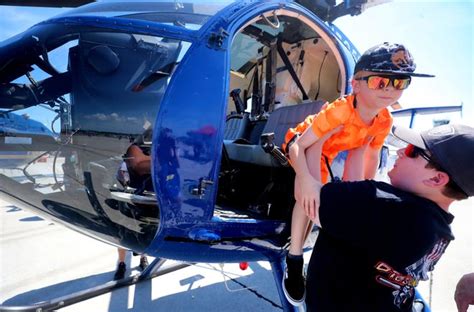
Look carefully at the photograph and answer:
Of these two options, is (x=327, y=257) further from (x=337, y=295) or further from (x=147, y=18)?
(x=147, y=18)

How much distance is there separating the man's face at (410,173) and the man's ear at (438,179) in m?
0.01

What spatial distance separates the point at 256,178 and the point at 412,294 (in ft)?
5.78

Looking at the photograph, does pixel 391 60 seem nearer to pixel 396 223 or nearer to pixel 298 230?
pixel 396 223

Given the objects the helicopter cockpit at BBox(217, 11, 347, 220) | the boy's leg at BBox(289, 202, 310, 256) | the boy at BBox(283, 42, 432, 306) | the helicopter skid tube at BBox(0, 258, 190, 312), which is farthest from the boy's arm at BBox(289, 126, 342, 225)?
the helicopter skid tube at BBox(0, 258, 190, 312)

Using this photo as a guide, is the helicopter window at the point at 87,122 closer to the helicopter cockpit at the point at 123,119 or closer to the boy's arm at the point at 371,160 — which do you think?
the helicopter cockpit at the point at 123,119

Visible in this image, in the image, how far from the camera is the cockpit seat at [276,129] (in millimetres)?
2537

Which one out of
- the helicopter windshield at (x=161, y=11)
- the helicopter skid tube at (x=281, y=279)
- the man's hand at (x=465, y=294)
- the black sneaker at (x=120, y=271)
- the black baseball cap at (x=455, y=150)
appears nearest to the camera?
the black baseball cap at (x=455, y=150)

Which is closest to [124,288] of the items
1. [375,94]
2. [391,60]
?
[375,94]

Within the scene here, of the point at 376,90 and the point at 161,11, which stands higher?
the point at 161,11

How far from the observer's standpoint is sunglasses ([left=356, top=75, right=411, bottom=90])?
1.50m

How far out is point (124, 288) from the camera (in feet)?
9.34

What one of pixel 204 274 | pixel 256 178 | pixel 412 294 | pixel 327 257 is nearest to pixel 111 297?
pixel 204 274

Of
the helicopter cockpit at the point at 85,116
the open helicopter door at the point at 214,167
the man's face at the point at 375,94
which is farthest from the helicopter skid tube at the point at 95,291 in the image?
the man's face at the point at 375,94

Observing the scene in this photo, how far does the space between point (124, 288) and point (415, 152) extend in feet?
9.11
